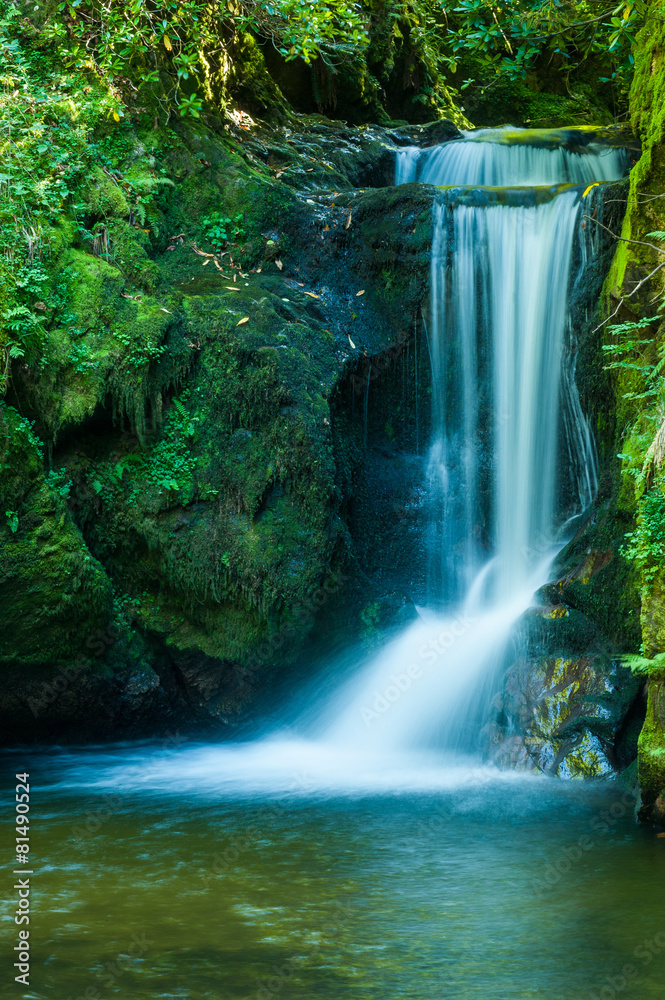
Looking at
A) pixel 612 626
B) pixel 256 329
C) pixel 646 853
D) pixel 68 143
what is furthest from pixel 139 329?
pixel 646 853

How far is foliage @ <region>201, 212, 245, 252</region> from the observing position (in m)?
8.70

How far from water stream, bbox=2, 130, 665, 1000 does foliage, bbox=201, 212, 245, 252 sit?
2.11 meters

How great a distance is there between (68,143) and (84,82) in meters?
0.83

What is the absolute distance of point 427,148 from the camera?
37.9 ft

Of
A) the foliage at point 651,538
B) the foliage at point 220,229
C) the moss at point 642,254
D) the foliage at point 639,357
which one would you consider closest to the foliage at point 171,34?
the foliage at point 220,229

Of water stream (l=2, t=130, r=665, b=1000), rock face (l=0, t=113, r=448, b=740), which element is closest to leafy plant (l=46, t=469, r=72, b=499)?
rock face (l=0, t=113, r=448, b=740)

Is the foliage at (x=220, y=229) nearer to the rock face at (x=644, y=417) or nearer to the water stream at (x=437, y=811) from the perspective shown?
the water stream at (x=437, y=811)

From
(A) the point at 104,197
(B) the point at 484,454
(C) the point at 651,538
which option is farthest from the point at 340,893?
(A) the point at 104,197

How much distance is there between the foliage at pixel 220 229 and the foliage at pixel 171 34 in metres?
1.04

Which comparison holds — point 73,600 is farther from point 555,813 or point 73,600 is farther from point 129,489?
point 555,813

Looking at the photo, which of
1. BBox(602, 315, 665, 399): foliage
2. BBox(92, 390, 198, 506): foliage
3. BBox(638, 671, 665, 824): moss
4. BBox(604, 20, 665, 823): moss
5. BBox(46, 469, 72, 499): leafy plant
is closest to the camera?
BBox(638, 671, 665, 824): moss

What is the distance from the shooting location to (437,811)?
5297 mm

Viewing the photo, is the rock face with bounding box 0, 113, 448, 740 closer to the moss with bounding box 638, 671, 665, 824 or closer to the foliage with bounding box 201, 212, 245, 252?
the foliage with bounding box 201, 212, 245, 252

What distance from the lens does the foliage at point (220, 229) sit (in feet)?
28.5
